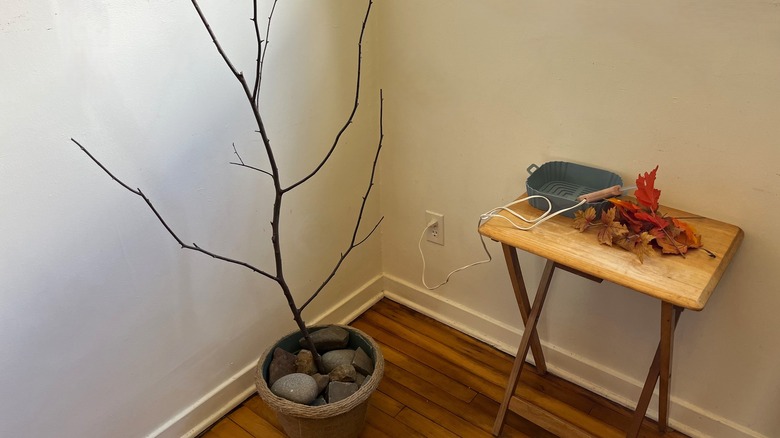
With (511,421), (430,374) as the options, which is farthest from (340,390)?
(511,421)

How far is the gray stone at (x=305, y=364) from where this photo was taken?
1.51m

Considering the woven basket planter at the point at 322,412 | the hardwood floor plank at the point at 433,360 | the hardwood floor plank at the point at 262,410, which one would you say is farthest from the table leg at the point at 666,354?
the hardwood floor plank at the point at 262,410

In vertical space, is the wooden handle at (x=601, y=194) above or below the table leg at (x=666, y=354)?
above

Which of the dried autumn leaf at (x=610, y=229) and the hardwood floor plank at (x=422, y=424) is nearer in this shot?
the dried autumn leaf at (x=610, y=229)

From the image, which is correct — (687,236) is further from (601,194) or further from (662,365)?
(662,365)

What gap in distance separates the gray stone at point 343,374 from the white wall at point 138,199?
1.06ft

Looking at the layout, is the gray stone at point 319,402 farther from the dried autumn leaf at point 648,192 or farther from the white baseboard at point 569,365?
the dried autumn leaf at point 648,192

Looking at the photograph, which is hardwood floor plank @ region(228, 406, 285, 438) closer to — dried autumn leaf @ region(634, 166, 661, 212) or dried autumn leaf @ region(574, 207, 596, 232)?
dried autumn leaf @ region(574, 207, 596, 232)

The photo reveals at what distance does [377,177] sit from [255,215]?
0.53 metres

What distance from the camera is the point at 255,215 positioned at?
155cm

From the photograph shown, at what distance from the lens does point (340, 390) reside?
4.75 feet

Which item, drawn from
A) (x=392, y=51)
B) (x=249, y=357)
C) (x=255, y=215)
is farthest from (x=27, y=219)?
(x=392, y=51)

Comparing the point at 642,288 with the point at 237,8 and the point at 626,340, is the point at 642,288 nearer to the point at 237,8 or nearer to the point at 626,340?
the point at 626,340

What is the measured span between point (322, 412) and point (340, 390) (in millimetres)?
108
